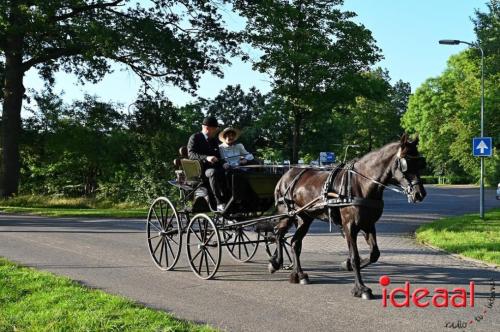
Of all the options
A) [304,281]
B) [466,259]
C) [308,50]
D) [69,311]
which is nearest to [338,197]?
[304,281]

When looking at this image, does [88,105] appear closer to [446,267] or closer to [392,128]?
[446,267]

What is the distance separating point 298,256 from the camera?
8.23m

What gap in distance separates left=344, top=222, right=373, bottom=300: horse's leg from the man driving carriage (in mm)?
2261

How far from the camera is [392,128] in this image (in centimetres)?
8206

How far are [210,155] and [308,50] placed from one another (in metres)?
18.7

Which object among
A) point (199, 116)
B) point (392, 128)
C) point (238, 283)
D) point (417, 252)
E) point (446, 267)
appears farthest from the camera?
point (392, 128)

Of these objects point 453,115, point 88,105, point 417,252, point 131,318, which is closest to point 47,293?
point 131,318

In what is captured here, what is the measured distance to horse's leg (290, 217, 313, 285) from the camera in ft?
26.4

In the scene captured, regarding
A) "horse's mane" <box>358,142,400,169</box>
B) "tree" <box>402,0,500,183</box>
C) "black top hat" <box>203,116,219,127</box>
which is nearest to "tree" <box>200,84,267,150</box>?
"tree" <box>402,0,500,183</box>

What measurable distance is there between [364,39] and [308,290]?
2274 cm

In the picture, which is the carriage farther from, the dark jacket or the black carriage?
the dark jacket

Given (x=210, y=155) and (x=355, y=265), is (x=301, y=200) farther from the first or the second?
(x=210, y=155)

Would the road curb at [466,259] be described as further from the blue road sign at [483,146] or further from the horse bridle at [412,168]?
the blue road sign at [483,146]

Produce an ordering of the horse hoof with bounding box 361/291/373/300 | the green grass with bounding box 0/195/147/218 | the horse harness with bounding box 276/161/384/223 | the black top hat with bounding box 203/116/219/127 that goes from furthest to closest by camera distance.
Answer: the green grass with bounding box 0/195/147/218
the black top hat with bounding box 203/116/219/127
the horse harness with bounding box 276/161/384/223
the horse hoof with bounding box 361/291/373/300
